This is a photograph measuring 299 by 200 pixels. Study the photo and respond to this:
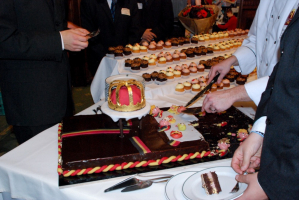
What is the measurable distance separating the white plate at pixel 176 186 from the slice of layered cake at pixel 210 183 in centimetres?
9

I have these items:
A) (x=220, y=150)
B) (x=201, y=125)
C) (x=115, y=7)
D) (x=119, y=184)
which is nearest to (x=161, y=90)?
(x=201, y=125)

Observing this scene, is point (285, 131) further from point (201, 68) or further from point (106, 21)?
point (106, 21)

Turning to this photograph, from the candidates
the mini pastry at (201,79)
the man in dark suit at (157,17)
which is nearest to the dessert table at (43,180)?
the mini pastry at (201,79)

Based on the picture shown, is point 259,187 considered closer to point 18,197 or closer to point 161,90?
point 18,197

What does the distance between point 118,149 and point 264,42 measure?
135 cm

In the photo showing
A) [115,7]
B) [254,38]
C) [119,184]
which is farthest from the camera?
[115,7]

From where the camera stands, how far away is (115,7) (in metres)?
3.88

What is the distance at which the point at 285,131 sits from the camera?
2.74 feet

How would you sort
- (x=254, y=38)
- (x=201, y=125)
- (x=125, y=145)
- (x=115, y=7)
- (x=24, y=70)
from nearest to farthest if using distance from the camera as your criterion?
(x=125, y=145), (x=201, y=125), (x=24, y=70), (x=254, y=38), (x=115, y=7)

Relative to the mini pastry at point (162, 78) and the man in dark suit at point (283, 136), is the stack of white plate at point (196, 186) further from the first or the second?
the mini pastry at point (162, 78)

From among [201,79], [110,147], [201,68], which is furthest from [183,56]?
[110,147]

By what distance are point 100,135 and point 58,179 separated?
0.97 ft

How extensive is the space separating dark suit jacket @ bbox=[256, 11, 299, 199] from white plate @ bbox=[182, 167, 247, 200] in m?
0.18

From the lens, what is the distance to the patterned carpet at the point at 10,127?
11.1 ft
